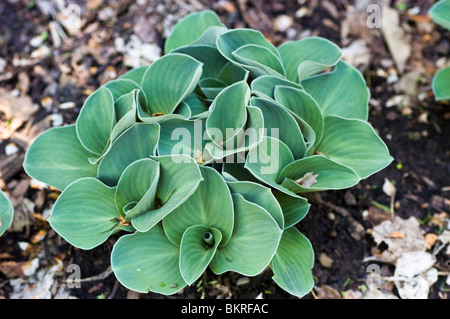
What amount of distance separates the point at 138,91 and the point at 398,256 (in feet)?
4.55

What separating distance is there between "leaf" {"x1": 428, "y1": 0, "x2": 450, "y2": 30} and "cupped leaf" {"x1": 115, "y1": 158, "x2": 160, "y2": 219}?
160 centimetres

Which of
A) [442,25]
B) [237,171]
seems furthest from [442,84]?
[237,171]

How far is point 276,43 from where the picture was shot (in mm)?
2660

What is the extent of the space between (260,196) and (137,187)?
1.54ft

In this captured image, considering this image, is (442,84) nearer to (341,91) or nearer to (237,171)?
(341,91)

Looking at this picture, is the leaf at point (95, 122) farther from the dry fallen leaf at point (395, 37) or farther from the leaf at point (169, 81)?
the dry fallen leaf at point (395, 37)

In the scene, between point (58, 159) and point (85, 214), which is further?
point (58, 159)

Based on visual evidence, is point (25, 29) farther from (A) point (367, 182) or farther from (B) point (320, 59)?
(A) point (367, 182)

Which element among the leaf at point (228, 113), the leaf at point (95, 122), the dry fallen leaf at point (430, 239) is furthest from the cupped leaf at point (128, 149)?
the dry fallen leaf at point (430, 239)

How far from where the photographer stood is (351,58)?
2.61 m

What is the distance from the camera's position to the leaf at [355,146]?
1740 mm
